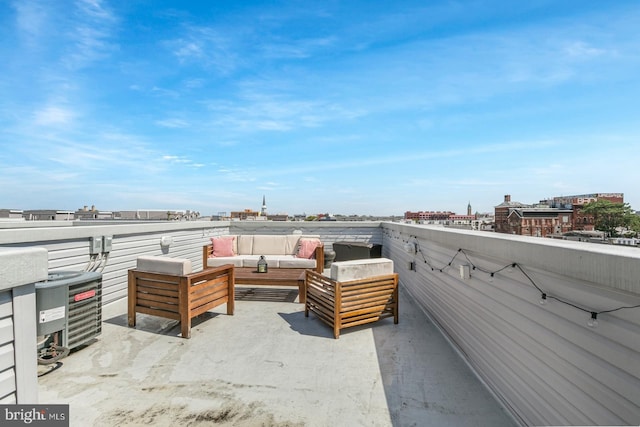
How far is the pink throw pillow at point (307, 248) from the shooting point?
679cm

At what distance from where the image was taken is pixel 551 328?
1.86m

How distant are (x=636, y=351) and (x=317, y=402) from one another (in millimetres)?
2050

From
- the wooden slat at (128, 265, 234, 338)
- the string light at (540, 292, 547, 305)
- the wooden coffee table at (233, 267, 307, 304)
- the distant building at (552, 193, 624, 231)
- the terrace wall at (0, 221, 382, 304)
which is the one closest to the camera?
the string light at (540, 292, 547, 305)

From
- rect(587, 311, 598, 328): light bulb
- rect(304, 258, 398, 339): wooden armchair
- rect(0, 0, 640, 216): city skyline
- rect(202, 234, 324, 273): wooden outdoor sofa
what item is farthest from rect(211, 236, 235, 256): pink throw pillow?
rect(587, 311, 598, 328): light bulb

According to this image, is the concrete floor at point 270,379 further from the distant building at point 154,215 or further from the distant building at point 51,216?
the distant building at point 51,216

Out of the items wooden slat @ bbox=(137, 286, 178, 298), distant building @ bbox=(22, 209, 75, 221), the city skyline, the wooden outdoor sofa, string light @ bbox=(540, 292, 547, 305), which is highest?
the city skyline

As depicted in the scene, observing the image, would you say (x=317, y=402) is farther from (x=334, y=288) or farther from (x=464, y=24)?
(x=464, y=24)

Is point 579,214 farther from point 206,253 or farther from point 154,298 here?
point 154,298

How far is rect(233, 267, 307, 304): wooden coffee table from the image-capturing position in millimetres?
5137

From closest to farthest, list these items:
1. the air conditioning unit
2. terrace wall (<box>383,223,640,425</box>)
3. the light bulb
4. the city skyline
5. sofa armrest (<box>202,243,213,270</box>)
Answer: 1. terrace wall (<box>383,223,640,425</box>)
2. the light bulb
3. the air conditioning unit
4. sofa armrest (<box>202,243,213,270</box>)
5. the city skyline

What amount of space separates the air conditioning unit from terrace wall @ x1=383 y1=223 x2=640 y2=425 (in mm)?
3839

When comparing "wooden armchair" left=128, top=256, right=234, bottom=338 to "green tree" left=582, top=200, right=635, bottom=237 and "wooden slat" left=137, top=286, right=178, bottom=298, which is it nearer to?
"wooden slat" left=137, top=286, right=178, bottom=298

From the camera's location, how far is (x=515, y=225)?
14367 mm

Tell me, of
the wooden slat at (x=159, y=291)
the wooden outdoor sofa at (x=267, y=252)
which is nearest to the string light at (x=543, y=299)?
the wooden slat at (x=159, y=291)
